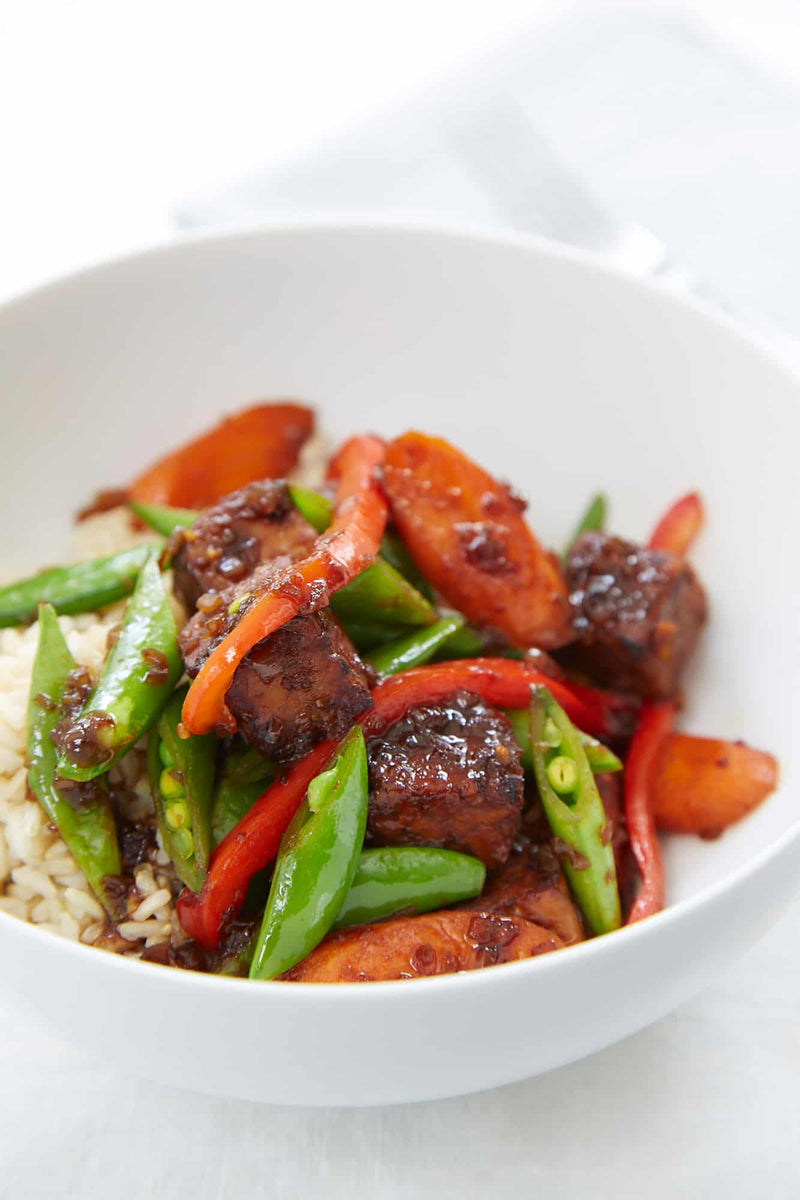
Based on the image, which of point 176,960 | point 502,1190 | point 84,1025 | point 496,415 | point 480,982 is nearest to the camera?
point 480,982

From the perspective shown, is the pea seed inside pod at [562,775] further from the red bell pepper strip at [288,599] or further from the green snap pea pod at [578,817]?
the red bell pepper strip at [288,599]

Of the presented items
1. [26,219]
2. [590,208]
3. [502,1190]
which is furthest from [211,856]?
[26,219]

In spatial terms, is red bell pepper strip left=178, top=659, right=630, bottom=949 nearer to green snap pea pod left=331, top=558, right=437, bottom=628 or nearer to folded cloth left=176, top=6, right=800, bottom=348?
green snap pea pod left=331, top=558, right=437, bottom=628

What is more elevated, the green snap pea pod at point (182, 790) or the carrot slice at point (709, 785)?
the green snap pea pod at point (182, 790)

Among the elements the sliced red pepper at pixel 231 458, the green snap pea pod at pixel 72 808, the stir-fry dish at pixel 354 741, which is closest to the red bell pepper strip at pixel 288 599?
the stir-fry dish at pixel 354 741

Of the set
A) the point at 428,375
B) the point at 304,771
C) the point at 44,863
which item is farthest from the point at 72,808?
the point at 428,375

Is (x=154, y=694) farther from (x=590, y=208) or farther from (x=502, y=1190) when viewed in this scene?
(x=590, y=208)

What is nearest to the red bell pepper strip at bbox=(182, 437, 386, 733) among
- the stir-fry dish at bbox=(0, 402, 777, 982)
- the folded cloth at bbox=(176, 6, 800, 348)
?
the stir-fry dish at bbox=(0, 402, 777, 982)
